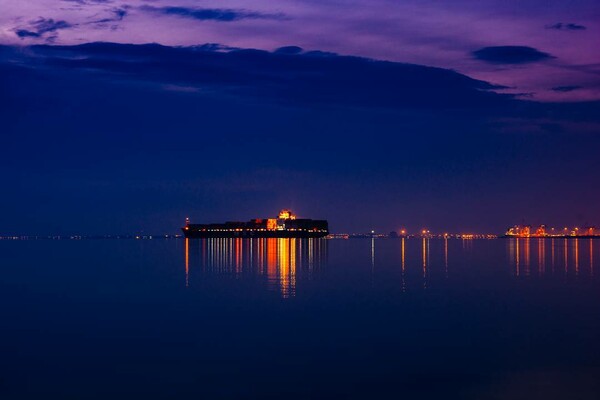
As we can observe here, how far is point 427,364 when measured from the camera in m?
18.4

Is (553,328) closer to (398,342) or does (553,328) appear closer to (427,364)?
(398,342)

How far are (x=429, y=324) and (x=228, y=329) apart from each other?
6.68 m

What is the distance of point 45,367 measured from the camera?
18031 mm

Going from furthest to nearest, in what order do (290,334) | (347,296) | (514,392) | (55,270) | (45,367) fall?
1. (55,270)
2. (347,296)
3. (290,334)
4. (45,367)
5. (514,392)

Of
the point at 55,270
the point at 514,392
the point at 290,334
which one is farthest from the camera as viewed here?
the point at 55,270

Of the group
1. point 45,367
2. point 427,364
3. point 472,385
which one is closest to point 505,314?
point 427,364

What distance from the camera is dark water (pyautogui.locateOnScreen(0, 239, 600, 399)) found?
16.3m

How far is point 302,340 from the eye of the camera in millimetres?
21859

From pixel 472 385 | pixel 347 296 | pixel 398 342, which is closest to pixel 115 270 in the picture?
pixel 347 296

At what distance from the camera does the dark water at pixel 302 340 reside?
16266 mm

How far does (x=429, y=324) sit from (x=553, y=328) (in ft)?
12.9

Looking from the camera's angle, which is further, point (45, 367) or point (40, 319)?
point (40, 319)

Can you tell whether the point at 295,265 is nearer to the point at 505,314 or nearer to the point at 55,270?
the point at 55,270

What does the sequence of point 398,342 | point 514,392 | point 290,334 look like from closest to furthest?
point 514,392, point 398,342, point 290,334
